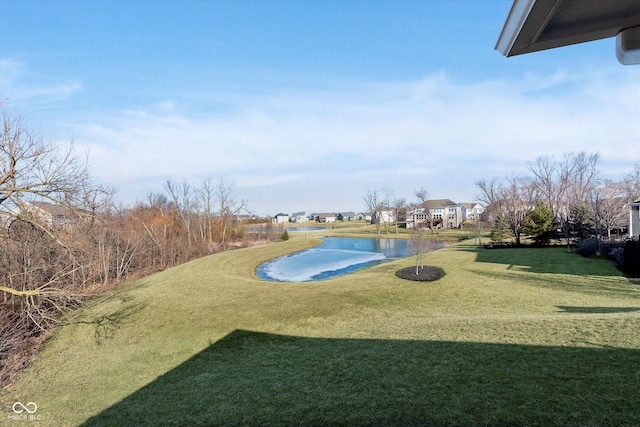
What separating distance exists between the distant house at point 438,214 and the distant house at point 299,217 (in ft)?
208

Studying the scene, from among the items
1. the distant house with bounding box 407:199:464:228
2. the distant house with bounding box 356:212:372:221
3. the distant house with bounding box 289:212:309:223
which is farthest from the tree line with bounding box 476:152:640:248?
the distant house with bounding box 289:212:309:223

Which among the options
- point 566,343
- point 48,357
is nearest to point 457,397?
point 566,343

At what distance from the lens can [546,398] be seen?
3.78m

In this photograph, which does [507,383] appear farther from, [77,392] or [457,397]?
[77,392]

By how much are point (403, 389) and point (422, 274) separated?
11.3 metres

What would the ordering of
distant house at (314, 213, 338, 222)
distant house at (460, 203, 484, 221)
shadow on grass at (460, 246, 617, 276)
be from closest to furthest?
shadow on grass at (460, 246, 617, 276)
distant house at (460, 203, 484, 221)
distant house at (314, 213, 338, 222)

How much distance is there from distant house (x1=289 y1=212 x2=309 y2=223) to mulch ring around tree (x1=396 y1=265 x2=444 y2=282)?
11012 cm

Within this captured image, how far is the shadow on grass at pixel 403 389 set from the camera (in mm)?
3646

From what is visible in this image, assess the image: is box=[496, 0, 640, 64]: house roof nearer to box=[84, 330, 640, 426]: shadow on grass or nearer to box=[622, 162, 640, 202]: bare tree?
box=[84, 330, 640, 426]: shadow on grass

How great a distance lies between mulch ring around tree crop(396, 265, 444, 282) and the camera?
1477 cm

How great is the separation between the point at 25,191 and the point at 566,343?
464 inches

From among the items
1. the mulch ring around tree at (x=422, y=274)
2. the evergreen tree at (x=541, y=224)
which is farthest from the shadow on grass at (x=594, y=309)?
the evergreen tree at (x=541, y=224)

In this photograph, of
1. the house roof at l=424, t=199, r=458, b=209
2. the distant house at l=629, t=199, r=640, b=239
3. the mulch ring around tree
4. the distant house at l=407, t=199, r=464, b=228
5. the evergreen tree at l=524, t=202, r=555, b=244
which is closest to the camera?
the mulch ring around tree

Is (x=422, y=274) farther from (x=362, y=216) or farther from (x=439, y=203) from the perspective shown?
(x=362, y=216)
